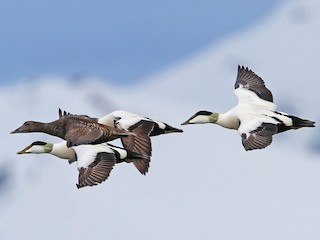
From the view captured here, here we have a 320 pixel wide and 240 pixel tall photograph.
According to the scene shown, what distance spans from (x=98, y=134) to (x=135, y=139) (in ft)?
4.68

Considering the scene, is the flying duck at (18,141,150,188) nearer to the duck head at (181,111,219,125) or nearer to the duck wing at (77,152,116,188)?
the duck wing at (77,152,116,188)

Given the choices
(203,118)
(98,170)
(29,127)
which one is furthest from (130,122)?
(98,170)

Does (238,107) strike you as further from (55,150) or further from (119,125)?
(55,150)

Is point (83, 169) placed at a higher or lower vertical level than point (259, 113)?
lower

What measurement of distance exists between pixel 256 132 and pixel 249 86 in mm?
3878

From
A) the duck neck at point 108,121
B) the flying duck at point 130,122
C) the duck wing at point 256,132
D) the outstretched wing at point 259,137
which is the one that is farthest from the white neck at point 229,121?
the duck neck at point 108,121

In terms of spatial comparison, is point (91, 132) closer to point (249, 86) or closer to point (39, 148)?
point (39, 148)

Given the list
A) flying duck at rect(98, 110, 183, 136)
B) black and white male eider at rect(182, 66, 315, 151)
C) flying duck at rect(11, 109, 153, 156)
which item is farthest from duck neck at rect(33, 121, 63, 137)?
black and white male eider at rect(182, 66, 315, 151)

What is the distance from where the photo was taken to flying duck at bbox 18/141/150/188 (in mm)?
16516

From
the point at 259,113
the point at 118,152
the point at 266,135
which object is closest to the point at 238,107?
the point at 259,113

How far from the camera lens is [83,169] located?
55.1 ft

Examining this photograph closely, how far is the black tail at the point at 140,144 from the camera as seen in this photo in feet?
60.5

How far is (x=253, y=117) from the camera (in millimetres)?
19375

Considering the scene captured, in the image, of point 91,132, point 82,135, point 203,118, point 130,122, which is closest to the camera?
point 82,135
